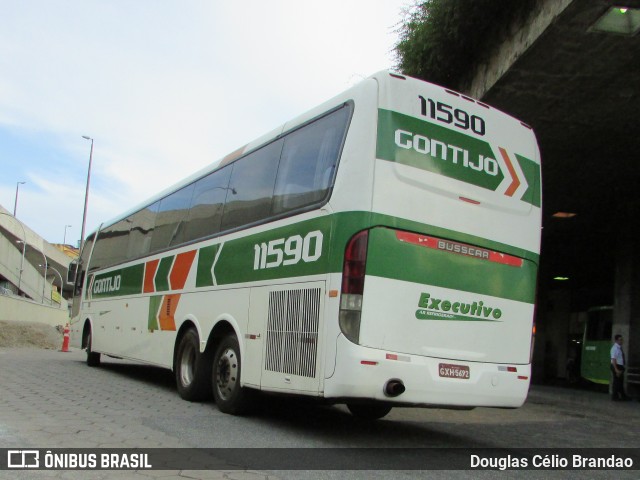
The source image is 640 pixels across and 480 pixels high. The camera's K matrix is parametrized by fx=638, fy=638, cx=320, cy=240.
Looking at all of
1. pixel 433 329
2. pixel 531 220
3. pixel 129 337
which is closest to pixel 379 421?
pixel 433 329

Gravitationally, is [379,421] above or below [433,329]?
below

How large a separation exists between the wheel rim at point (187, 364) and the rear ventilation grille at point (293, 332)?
2.63 metres

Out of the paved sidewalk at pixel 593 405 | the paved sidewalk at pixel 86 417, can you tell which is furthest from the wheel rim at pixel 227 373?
the paved sidewalk at pixel 593 405

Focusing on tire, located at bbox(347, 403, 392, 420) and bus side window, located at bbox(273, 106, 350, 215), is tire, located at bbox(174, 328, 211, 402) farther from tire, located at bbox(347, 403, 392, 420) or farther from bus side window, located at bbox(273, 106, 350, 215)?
bus side window, located at bbox(273, 106, 350, 215)

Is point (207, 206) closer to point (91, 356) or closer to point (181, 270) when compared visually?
point (181, 270)

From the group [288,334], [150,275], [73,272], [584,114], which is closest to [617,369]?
[584,114]

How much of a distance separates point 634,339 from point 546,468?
40.8 ft

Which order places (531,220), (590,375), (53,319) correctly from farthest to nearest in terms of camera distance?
1. (53,319)
2. (590,375)
3. (531,220)

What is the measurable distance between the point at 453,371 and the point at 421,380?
435mm

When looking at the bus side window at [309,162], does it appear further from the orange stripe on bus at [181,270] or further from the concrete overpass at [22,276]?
the concrete overpass at [22,276]

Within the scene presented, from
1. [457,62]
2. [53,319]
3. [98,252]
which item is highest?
[457,62]

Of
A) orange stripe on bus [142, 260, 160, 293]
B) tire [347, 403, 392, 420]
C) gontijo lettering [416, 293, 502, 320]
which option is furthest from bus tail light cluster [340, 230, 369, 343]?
orange stripe on bus [142, 260, 160, 293]

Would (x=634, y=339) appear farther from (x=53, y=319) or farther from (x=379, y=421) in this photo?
(x=53, y=319)

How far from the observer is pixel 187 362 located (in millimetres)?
9328
